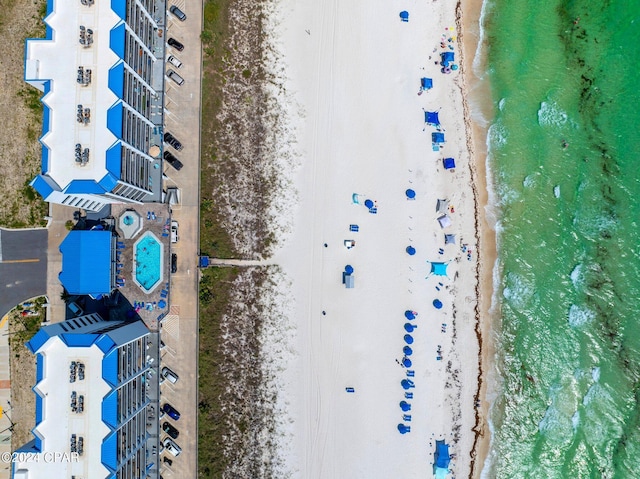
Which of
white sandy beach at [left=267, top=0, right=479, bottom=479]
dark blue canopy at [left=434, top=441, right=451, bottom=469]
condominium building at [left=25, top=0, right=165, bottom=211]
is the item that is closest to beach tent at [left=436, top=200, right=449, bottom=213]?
white sandy beach at [left=267, top=0, right=479, bottom=479]

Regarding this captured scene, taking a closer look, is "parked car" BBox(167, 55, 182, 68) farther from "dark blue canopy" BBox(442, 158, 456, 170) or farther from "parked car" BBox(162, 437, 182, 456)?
"parked car" BBox(162, 437, 182, 456)

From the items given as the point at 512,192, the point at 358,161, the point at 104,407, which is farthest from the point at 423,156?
the point at 104,407

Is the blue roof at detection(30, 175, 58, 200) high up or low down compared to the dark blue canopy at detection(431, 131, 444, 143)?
down

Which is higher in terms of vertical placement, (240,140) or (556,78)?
(556,78)

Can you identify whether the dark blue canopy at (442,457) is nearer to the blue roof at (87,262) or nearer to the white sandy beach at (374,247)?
the white sandy beach at (374,247)

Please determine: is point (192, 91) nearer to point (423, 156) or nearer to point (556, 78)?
point (423, 156)

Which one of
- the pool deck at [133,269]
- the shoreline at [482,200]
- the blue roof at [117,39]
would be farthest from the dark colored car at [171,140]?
the shoreline at [482,200]
